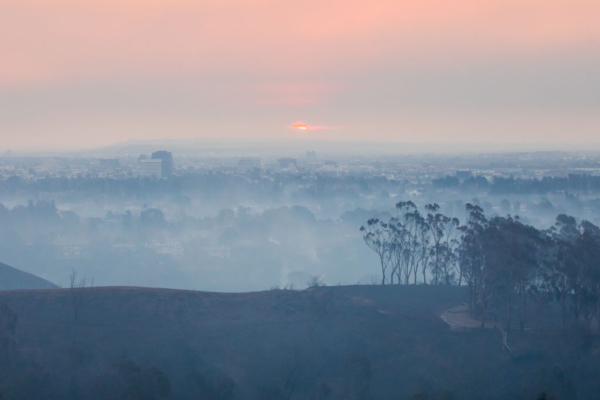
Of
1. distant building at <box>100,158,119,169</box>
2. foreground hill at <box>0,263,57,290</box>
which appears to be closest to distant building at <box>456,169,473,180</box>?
foreground hill at <box>0,263,57,290</box>

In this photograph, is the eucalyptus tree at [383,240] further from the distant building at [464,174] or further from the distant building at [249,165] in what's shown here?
the distant building at [249,165]

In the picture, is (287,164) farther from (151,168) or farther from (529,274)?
(529,274)

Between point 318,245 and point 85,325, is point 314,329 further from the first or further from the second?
point 318,245

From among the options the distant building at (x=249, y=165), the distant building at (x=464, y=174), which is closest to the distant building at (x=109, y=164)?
the distant building at (x=249, y=165)

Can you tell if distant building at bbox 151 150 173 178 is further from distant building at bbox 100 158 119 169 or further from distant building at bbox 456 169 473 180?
distant building at bbox 456 169 473 180

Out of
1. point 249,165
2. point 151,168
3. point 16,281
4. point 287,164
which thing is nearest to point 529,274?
point 16,281
